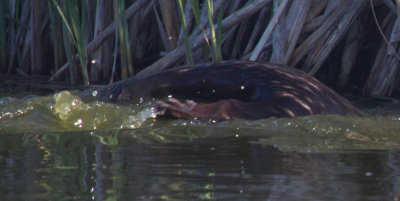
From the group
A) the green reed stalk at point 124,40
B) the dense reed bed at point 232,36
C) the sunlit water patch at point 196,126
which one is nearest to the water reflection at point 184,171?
the sunlit water patch at point 196,126

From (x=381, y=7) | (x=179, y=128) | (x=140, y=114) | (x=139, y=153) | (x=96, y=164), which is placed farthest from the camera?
(x=381, y=7)

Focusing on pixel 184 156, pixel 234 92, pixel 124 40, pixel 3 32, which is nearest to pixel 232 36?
pixel 124 40

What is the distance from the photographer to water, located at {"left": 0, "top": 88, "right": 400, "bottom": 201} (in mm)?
1896

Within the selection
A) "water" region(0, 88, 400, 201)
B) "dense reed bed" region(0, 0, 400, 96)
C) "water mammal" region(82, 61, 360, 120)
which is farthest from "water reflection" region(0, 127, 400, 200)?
"dense reed bed" region(0, 0, 400, 96)

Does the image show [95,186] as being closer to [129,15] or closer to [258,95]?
[258,95]

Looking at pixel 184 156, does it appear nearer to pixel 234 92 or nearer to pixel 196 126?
pixel 196 126

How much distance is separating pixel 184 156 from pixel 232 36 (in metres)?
3.50

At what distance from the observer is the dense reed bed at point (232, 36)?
5.24 meters

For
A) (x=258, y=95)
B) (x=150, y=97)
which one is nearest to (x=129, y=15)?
(x=150, y=97)

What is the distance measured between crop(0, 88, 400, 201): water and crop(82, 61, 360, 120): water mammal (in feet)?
0.69

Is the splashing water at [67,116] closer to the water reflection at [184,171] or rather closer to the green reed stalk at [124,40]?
the water reflection at [184,171]

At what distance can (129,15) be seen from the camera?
6.08 meters

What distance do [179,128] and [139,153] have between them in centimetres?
82

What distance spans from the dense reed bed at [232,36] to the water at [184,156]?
1319mm
